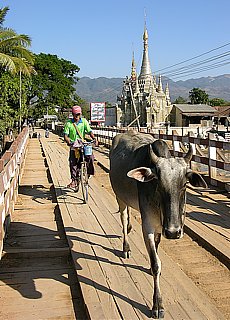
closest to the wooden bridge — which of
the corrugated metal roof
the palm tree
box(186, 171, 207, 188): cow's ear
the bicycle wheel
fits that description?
the bicycle wheel

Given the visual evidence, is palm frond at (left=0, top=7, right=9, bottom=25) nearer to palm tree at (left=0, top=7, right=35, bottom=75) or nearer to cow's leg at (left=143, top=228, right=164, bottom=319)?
palm tree at (left=0, top=7, right=35, bottom=75)

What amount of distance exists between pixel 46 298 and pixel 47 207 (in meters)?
3.62

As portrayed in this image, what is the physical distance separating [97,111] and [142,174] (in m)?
21.7

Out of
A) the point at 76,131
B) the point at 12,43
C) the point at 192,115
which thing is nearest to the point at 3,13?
the point at 12,43

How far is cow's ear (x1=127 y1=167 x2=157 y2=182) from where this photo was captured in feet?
10.9

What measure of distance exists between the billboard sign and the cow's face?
2148cm

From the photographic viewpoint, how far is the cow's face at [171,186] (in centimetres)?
314

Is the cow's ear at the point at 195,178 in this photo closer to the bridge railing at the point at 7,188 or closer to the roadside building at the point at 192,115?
the bridge railing at the point at 7,188

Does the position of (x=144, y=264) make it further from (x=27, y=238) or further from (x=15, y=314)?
(x=27, y=238)

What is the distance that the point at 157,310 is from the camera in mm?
3398

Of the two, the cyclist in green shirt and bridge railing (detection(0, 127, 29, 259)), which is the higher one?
the cyclist in green shirt

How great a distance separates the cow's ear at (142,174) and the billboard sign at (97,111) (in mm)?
21426

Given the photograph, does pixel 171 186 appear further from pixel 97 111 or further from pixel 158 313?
pixel 97 111

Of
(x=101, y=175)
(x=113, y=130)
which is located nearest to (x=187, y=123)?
(x=113, y=130)
